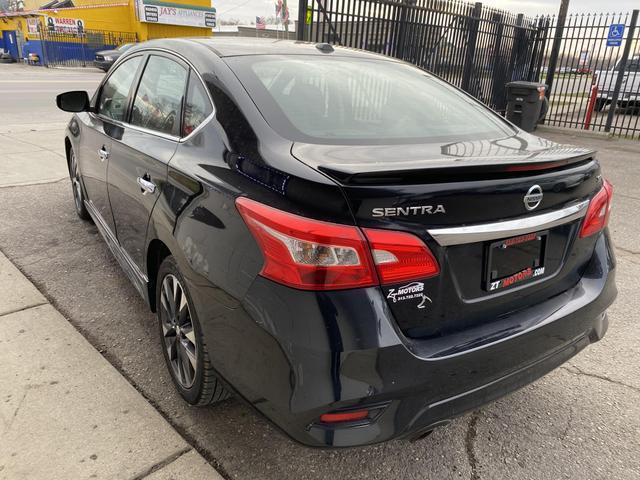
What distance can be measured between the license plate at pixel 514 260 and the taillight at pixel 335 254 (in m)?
0.33

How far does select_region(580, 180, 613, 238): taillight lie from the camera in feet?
7.20

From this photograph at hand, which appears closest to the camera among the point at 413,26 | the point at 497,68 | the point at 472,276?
the point at 472,276

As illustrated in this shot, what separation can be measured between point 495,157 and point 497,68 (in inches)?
462

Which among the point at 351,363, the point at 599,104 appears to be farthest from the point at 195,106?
the point at 599,104

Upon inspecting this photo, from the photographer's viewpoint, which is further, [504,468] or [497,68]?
[497,68]

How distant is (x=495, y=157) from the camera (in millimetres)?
1909

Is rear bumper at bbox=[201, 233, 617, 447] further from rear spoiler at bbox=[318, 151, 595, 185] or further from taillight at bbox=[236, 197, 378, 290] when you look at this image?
rear spoiler at bbox=[318, 151, 595, 185]

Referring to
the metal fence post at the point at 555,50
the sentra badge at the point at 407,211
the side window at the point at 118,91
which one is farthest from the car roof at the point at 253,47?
the metal fence post at the point at 555,50

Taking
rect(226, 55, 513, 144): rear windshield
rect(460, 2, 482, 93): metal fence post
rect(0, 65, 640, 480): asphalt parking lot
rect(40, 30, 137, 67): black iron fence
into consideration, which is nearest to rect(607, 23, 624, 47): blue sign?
rect(460, 2, 482, 93): metal fence post

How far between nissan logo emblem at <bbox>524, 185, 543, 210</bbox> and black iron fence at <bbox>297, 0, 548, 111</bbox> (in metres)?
6.71

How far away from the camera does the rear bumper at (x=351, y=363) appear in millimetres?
1606

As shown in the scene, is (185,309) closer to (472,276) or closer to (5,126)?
(472,276)

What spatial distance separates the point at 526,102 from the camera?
10.9 meters

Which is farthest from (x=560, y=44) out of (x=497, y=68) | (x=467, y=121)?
(x=467, y=121)
